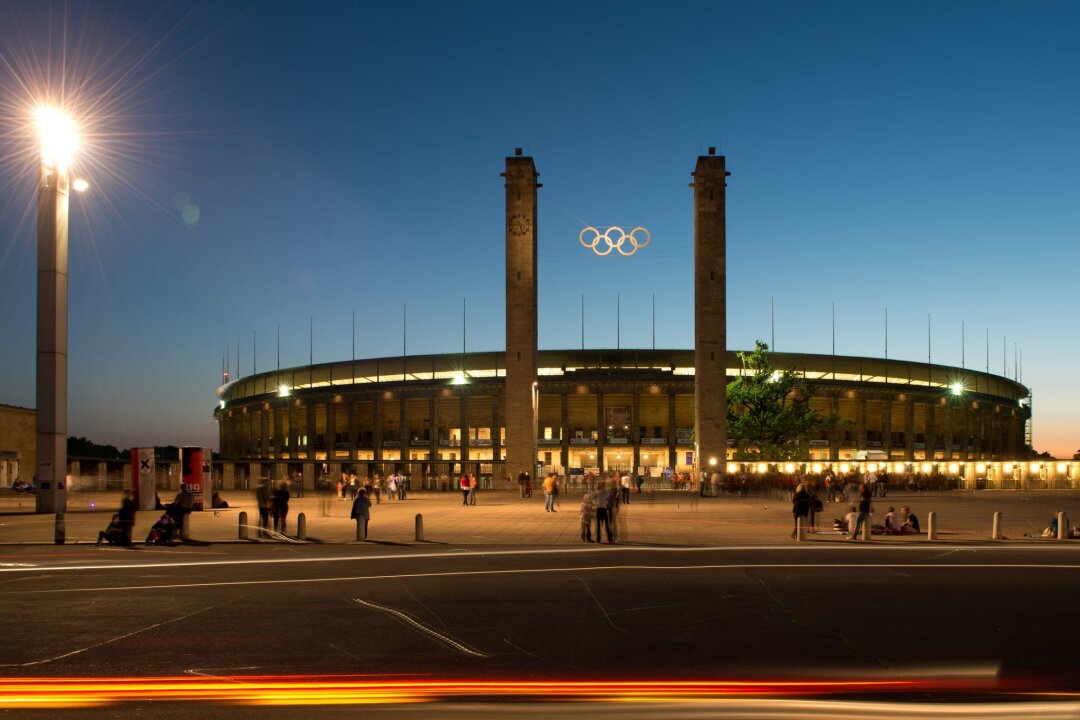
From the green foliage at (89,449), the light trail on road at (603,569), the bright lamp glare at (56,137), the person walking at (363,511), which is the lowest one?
the green foliage at (89,449)

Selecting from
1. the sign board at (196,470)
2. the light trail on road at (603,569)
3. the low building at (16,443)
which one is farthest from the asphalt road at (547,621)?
the low building at (16,443)

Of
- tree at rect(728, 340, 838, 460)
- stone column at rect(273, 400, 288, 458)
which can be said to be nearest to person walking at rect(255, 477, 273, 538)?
tree at rect(728, 340, 838, 460)

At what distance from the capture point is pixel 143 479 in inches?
1582

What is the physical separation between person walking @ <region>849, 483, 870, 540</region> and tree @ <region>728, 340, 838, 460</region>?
53129mm

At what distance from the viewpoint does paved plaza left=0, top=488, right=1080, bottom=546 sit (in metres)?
27.2

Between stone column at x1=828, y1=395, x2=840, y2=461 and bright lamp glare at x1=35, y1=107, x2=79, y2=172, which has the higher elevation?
bright lamp glare at x1=35, y1=107, x2=79, y2=172

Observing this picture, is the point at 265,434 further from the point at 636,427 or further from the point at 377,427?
the point at 636,427

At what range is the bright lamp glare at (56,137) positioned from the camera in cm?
3422

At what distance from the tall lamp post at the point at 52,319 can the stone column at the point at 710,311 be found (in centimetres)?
4565

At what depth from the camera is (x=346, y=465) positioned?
73.8 meters

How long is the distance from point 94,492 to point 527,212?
3669 centimetres

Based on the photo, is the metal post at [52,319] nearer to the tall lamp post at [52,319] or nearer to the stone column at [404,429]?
the tall lamp post at [52,319]

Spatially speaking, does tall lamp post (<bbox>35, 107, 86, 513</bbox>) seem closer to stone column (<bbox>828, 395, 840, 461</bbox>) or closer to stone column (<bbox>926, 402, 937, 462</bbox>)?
stone column (<bbox>828, 395, 840, 461</bbox>)

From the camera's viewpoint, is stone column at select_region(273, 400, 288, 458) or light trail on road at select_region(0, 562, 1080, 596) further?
stone column at select_region(273, 400, 288, 458)
